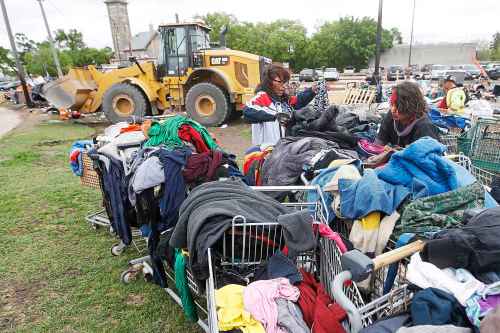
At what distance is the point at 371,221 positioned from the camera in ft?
5.76

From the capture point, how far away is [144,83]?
33.6ft

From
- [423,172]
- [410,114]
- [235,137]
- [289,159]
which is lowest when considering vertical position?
[235,137]

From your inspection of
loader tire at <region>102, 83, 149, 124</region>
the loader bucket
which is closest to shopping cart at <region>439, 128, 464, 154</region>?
loader tire at <region>102, 83, 149, 124</region>

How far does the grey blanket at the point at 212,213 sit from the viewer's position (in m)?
1.68

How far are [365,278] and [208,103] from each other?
903cm

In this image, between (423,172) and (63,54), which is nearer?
(423,172)

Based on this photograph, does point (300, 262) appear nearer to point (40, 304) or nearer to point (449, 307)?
point (449, 307)

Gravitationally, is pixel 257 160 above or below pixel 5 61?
below

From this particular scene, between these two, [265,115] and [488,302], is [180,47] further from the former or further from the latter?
[488,302]

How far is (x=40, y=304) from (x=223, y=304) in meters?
2.09

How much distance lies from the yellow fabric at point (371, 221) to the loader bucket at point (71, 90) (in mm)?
10540

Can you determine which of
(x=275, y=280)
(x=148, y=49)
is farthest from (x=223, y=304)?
(x=148, y=49)

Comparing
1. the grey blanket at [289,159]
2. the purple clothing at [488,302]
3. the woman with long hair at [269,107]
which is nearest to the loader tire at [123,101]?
the woman with long hair at [269,107]

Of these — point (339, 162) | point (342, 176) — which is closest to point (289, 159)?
point (339, 162)
